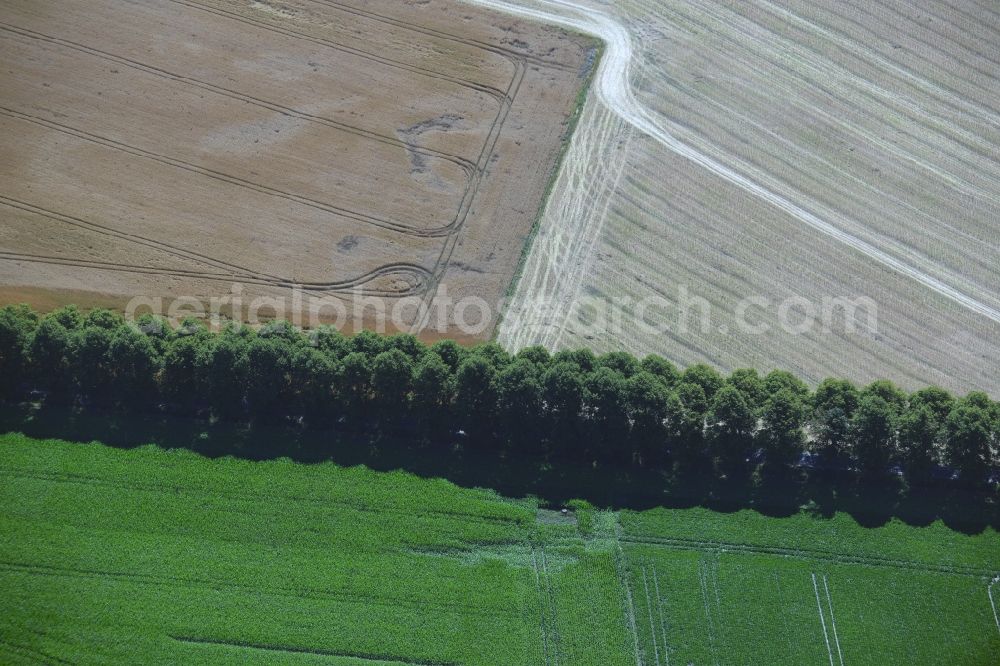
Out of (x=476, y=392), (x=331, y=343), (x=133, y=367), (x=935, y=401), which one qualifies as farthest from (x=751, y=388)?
(x=133, y=367)

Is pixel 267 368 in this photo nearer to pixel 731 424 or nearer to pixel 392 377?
pixel 392 377

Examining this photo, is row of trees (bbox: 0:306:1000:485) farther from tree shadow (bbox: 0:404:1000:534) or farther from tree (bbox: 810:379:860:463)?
tree shadow (bbox: 0:404:1000:534)

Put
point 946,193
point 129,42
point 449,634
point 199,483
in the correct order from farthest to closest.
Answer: point 129,42
point 946,193
point 199,483
point 449,634

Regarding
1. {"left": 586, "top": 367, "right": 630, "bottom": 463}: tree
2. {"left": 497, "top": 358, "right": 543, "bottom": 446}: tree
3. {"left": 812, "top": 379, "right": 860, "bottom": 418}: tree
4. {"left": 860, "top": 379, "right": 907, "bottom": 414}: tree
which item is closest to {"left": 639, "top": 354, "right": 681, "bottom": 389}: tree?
{"left": 586, "top": 367, "right": 630, "bottom": 463}: tree

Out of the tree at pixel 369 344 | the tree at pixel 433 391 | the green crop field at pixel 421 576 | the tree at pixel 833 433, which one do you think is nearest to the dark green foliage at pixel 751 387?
the tree at pixel 833 433

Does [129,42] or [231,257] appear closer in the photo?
[231,257]

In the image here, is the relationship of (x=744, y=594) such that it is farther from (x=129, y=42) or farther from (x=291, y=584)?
(x=129, y=42)

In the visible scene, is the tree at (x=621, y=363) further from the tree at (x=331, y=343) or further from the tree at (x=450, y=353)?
the tree at (x=331, y=343)

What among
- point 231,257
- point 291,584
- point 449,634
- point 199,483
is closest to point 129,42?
point 231,257
